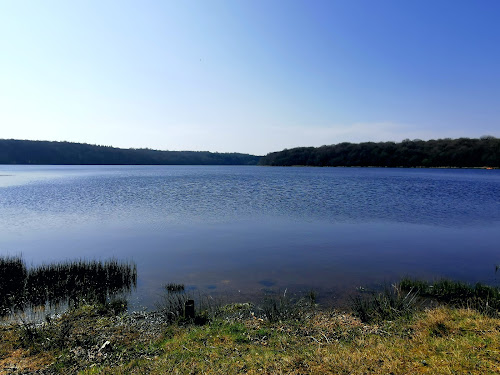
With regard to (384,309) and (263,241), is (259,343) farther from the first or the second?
(263,241)

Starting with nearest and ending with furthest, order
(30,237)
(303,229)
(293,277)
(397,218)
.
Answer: (293,277) → (30,237) → (303,229) → (397,218)

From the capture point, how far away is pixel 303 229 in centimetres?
2502

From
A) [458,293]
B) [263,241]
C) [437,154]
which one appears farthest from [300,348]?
[437,154]

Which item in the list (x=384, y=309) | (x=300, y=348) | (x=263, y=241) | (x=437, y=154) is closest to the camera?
(x=300, y=348)

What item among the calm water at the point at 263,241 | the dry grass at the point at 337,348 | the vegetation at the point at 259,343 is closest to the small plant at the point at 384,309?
the vegetation at the point at 259,343

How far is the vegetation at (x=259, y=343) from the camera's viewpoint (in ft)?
20.8

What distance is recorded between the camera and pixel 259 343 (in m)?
7.93

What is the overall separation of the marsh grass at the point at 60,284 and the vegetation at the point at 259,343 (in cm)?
207

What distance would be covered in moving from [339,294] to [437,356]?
623 centimetres

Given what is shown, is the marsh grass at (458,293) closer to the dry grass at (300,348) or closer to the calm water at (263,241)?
the calm water at (263,241)

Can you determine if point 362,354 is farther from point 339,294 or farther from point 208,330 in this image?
point 339,294

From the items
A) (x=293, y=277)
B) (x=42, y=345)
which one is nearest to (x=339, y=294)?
(x=293, y=277)

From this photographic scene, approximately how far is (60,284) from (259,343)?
9.74 meters

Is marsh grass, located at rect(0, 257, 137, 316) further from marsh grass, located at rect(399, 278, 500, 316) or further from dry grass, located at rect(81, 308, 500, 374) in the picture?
marsh grass, located at rect(399, 278, 500, 316)
